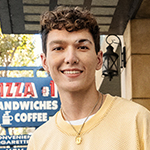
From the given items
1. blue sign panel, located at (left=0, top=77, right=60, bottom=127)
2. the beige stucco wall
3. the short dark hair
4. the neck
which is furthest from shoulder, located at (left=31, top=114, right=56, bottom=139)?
blue sign panel, located at (left=0, top=77, right=60, bottom=127)

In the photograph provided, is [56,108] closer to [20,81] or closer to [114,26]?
[20,81]

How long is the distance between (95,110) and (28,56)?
1710 centimetres

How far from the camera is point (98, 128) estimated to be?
171 cm

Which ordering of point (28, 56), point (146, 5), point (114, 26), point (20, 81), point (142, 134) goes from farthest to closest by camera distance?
point (28, 56) < point (20, 81) < point (114, 26) < point (146, 5) < point (142, 134)

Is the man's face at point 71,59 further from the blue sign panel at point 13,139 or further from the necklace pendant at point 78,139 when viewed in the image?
the blue sign panel at point 13,139

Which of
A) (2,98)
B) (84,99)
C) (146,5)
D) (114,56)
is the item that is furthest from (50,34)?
(2,98)

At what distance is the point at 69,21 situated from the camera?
1701 millimetres

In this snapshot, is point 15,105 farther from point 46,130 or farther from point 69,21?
point 69,21

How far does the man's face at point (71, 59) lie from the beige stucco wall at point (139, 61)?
3.42 meters

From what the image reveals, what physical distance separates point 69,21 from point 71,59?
0.20 m

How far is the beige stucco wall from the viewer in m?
5.04

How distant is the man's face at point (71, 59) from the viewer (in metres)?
1.67

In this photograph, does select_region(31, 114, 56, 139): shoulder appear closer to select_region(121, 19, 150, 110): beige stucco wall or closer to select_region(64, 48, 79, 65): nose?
select_region(64, 48, 79, 65): nose

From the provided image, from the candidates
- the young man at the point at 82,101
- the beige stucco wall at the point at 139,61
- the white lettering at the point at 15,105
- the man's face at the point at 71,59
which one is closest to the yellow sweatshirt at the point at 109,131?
the young man at the point at 82,101
